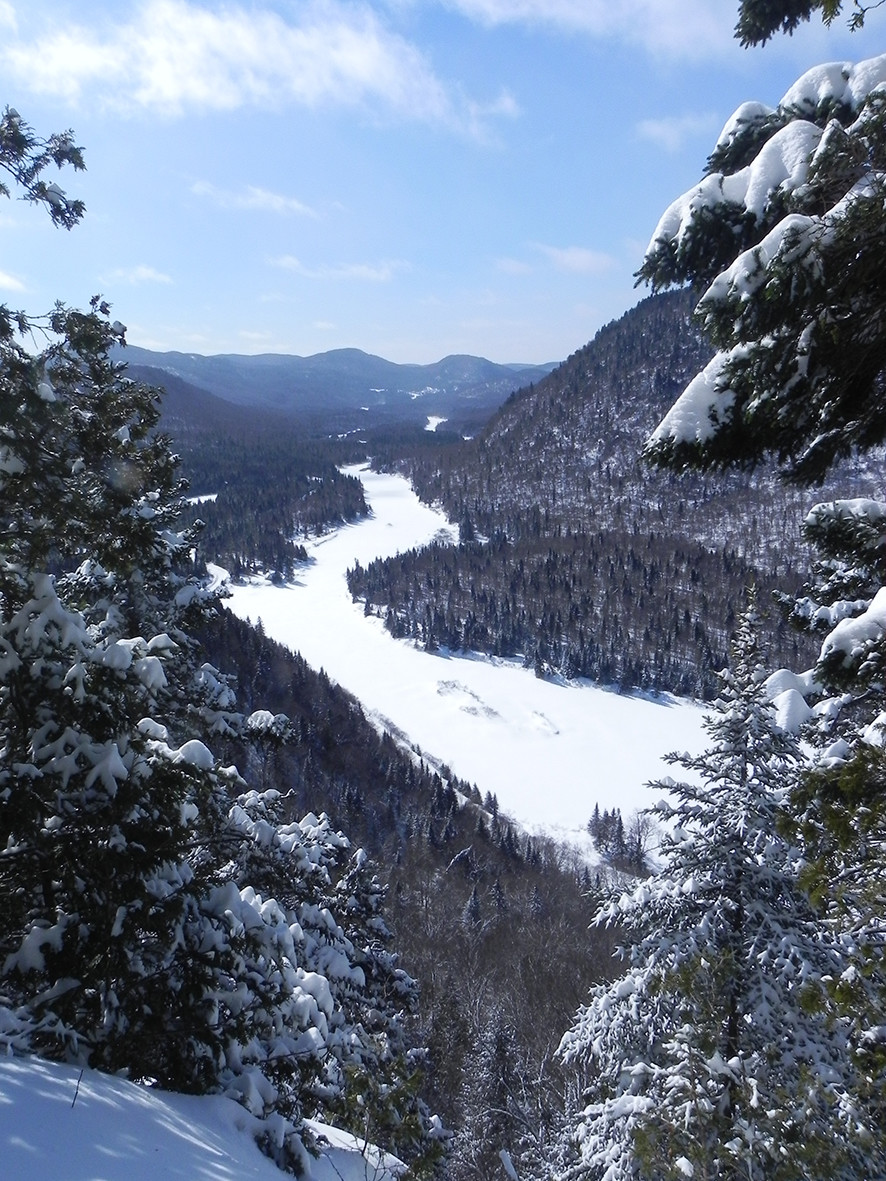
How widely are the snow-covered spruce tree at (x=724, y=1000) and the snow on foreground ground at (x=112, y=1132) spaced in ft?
9.81

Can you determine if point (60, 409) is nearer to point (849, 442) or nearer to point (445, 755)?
point (849, 442)

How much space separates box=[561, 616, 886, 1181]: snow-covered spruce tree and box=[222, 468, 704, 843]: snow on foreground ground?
285 ft

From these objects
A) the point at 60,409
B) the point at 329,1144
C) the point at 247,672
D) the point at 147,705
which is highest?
the point at 60,409

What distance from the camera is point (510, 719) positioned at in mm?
120562

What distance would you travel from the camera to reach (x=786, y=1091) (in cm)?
672

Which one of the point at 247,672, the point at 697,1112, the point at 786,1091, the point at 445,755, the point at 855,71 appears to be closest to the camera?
the point at 855,71

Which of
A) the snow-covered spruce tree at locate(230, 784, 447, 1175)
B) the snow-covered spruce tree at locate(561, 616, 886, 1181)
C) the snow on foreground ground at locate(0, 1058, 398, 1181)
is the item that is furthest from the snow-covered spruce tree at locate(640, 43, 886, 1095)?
the snow on foreground ground at locate(0, 1058, 398, 1181)

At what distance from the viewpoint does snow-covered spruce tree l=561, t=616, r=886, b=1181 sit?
6.14 metres

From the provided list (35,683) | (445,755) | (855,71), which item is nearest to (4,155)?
(35,683)

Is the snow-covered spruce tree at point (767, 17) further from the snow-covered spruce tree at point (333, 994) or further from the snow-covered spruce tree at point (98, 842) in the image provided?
the snow-covered spruce tree at point (333, 994)

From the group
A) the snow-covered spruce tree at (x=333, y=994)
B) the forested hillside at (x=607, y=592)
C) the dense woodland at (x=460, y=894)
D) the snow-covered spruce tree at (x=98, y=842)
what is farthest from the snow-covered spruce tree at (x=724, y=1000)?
the forested hillside at (x=607, y=592)

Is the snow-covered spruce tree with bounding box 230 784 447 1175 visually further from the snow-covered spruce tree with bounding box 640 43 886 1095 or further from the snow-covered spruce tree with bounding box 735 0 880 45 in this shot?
the snow-covered spruce tree with bounding box 735 0 880 45

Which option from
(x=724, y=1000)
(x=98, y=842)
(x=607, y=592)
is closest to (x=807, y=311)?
(x=98, y=842)

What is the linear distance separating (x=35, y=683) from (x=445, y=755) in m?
106
